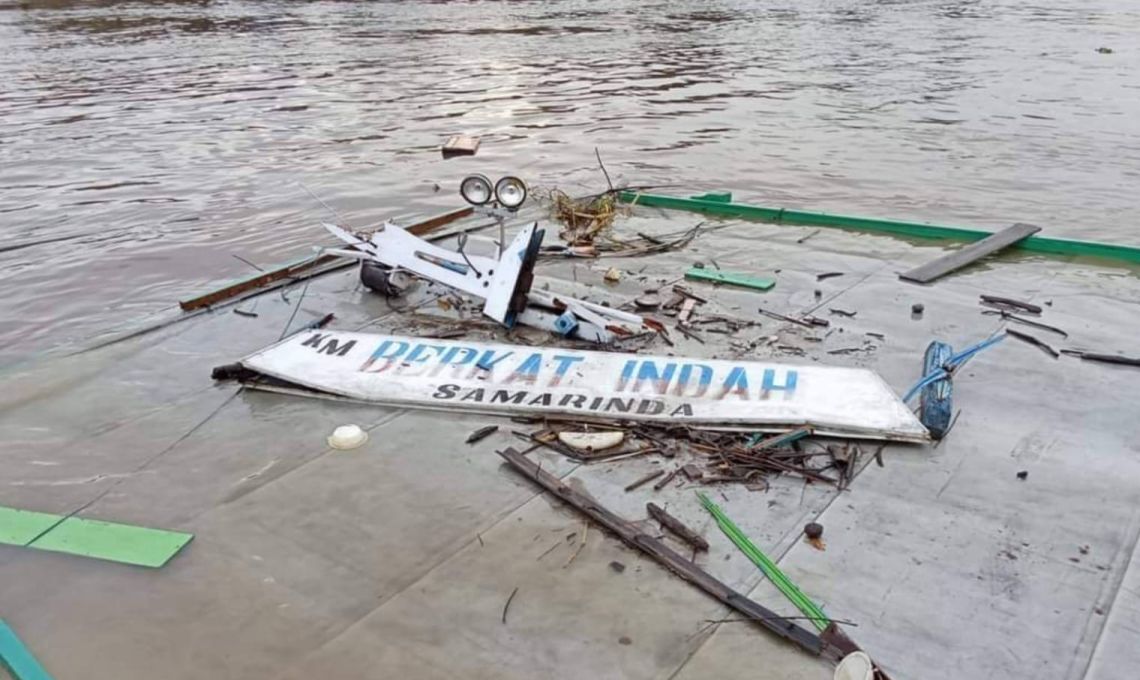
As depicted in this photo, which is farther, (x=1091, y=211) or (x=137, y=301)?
(x=1091, y=211)

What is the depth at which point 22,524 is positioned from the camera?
3.96 metres

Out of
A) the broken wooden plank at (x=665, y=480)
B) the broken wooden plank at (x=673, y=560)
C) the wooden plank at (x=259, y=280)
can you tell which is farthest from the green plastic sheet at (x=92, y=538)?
the wooden plank at (x=259, y=280)

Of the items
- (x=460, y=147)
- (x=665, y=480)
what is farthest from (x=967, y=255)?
(x=460, y=147)

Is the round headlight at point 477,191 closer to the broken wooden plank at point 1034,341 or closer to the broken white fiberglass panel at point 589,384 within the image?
the broken white fiberglass panel at point 589,384

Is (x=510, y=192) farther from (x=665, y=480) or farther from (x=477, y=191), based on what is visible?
(x=665, y=480)

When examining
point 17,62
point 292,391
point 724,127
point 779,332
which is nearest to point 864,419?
point 779,332

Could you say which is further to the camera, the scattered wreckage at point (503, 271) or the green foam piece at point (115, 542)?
the scattered wreckage at point (503, 271)

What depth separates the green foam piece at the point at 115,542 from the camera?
3.71 metres

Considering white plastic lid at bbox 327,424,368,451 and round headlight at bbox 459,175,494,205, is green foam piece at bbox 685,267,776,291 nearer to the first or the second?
round headlight at bbox 459,175,494,205

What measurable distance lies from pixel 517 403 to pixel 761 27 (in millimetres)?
27126

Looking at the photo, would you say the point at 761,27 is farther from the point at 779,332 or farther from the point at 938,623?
the point at 938,623

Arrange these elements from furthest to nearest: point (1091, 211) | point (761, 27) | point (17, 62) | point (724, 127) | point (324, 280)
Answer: point (761, 27)
point (17, 62)
point (724, 127)
point (1091, 211)
point (324, 280)

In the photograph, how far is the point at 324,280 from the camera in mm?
7055

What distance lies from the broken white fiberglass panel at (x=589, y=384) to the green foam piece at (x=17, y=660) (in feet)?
6.90
